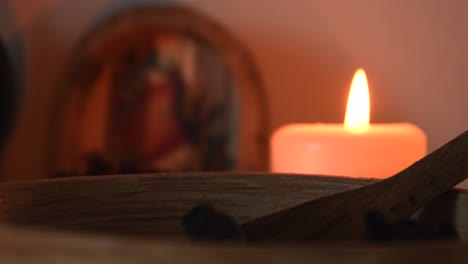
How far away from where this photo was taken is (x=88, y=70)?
851mm

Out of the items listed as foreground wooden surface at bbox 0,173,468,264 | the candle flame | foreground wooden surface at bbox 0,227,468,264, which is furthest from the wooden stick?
the candle flame

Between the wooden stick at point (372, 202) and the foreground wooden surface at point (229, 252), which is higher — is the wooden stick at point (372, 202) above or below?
below

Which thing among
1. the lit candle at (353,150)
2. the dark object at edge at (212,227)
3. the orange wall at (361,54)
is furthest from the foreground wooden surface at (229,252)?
the orange wall at (361,54)

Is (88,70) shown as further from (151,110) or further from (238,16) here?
(238,16)

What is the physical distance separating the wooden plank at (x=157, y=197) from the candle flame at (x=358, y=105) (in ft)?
0.67

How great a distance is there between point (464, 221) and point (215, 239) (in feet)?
0.35

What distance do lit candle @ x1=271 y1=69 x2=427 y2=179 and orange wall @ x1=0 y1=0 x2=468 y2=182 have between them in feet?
0.42

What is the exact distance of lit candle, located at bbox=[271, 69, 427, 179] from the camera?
17.8 inches

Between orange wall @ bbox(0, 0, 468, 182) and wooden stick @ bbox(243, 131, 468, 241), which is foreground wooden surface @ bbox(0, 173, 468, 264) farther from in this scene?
orange wall @ bbox(0, 0, 468, 182)

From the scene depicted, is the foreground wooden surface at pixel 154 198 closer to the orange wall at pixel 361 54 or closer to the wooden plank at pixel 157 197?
the wooden plank at pixel 157 197

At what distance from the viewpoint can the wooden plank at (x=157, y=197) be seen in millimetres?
280

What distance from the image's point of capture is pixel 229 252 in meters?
0.14

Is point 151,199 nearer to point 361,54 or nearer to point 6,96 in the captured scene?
point 361,54

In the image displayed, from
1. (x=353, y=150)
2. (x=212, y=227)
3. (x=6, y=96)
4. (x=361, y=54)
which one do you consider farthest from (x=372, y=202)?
(x=6, y=96)
